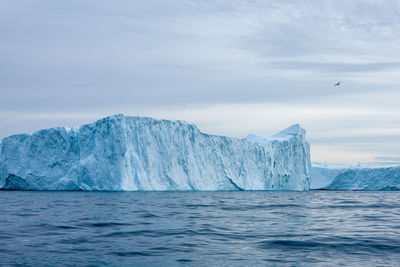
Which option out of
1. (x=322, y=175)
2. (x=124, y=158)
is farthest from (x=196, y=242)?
(x=322, y=175)

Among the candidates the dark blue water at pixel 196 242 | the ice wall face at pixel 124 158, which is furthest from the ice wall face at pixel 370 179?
the dark blue water at pixel 196 242

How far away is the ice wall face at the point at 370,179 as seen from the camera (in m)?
54.8

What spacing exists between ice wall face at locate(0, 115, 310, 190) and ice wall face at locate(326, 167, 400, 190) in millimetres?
19090

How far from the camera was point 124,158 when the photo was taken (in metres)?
36.7

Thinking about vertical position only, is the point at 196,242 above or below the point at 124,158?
below

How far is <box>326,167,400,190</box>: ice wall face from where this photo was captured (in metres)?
54.8

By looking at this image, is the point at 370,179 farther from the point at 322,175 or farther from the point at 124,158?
the point at 124,158

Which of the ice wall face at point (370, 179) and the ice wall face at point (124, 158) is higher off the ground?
the ice wall face at point (124, 158)

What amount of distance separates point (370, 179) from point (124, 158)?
33.6 m

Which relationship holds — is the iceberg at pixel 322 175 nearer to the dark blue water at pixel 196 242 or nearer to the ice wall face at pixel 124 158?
the ice wall face at pixel 124 158

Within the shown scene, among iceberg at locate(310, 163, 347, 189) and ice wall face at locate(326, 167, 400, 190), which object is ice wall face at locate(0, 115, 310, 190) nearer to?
ice wall face at locate(326, 167, 400, 190)

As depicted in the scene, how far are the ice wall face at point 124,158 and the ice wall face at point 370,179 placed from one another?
19090 millimetres

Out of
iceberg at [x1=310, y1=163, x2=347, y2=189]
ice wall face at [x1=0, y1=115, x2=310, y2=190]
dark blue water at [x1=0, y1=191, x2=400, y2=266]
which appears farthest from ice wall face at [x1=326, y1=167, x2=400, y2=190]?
dark blue water at [x1=0, y1=191, x2=400, y2=266]

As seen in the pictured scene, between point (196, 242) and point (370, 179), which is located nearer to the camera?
point (196, 242)
